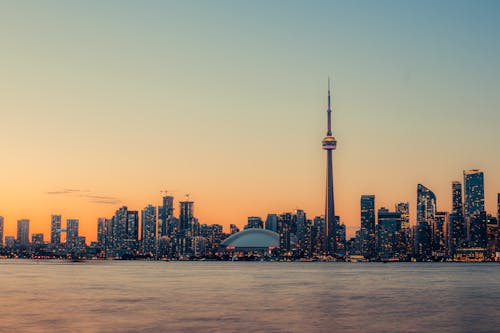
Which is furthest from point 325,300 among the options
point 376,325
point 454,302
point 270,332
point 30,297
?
point 30,297

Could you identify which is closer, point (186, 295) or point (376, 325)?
point (376, 325)

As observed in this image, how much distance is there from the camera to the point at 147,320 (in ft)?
215

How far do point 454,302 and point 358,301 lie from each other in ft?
43.3

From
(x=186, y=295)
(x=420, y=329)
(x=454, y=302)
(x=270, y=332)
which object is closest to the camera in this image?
(x=270, y=332)

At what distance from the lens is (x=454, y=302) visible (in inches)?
3605

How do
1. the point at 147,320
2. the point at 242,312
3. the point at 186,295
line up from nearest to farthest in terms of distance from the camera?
the point at 147,320 < the point at 242,312 < the point at 186,295

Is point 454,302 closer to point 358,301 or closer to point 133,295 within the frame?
point 358,301

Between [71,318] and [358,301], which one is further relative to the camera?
[358,301]

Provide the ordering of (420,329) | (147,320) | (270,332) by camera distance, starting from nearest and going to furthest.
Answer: (270,332)
(420,329)
(147,320)

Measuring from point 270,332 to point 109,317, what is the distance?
775 inches

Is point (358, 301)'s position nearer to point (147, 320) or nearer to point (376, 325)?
point (376, 325)

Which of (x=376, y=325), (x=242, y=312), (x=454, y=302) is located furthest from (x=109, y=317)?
(x=454, y=302)

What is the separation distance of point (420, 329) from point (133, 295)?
5331 centimetres

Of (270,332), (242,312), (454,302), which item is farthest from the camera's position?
(454,302)
